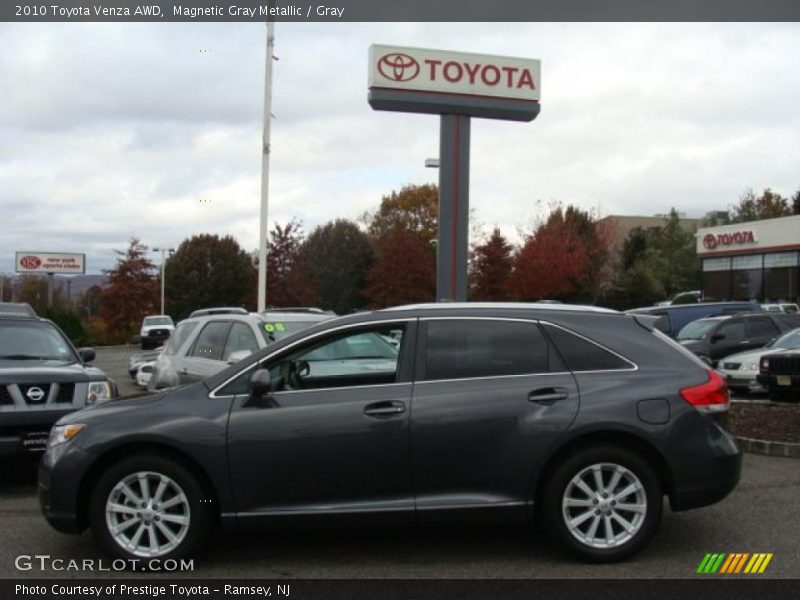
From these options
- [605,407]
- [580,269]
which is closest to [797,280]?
[580,269]

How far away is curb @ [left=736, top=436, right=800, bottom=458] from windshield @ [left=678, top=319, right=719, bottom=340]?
9474 millimetres

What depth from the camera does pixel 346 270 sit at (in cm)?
6306

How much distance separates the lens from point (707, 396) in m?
5.52

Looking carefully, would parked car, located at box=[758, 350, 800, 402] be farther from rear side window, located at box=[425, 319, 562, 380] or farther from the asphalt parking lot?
rear side window, located at box=[425, 319, 562, 380]

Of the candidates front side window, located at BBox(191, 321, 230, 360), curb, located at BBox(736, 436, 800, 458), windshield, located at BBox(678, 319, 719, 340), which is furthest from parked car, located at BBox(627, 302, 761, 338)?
front side window, located at BBox(191, 321, 230, 360)

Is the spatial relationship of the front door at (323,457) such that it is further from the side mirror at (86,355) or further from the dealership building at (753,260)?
the dealership building at (753,260)

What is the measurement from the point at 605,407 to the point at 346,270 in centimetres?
5798

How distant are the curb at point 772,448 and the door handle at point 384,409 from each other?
5302mm

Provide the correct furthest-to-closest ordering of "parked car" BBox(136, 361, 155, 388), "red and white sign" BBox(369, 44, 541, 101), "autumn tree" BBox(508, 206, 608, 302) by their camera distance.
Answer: "autumn tree" BBox(508, 206, 608, 302)
"red and white sign" BBox(369, 44, 541, 101)
"parked car" BBox(136, 361, 155, 388)

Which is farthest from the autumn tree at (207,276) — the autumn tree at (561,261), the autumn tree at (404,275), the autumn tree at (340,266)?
the autumn tree at (561,261)

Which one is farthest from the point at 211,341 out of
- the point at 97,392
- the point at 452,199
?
the point at 452,199

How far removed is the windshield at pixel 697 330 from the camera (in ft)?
61.6

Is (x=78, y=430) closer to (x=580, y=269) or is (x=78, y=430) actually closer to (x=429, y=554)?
(x=429, y=554)

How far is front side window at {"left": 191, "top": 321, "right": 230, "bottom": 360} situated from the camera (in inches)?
403
